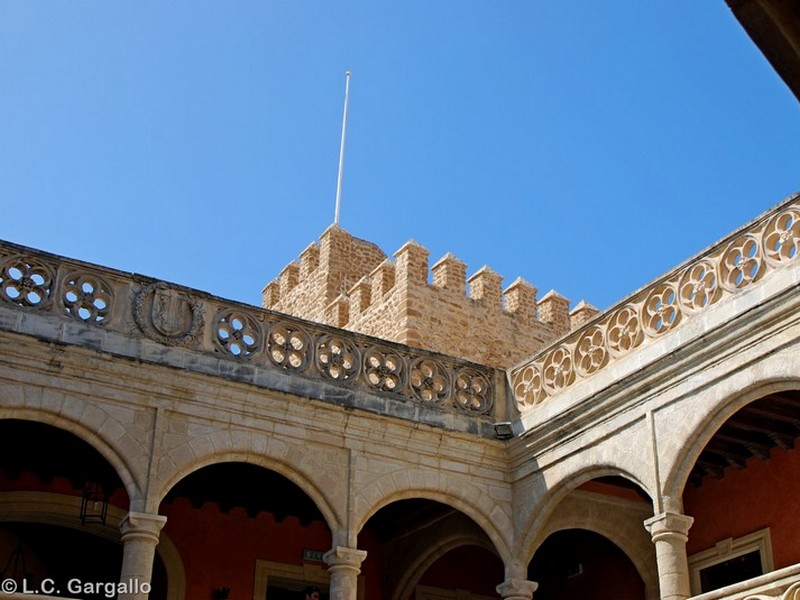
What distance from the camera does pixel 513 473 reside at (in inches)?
409

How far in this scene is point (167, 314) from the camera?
31.2 feet

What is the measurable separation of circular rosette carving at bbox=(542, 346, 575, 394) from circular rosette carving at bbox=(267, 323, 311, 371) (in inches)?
82.9

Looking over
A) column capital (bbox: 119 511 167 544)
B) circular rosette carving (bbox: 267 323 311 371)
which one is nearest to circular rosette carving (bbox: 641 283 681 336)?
circular rosette carving (bbox: 267 323 311 371)

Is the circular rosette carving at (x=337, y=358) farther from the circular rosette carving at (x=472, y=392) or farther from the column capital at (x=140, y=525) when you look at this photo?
the column capital at (x=140, y=525)

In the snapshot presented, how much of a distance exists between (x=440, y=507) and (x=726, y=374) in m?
3.95

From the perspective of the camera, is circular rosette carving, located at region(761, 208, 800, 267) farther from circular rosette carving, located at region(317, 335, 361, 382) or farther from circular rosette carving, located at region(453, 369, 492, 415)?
circular rosette carving, located at region(317, 335, 361, 382)

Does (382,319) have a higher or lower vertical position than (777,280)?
higher

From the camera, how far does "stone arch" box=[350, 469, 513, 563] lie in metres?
10.0

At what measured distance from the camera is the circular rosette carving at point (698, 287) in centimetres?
862

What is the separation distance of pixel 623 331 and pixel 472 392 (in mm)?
1805

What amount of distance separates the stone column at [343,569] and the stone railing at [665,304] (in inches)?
84.7

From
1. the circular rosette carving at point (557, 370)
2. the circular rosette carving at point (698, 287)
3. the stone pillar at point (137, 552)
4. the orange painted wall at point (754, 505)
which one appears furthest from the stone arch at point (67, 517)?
the circular rosette carving at point (698, 287)

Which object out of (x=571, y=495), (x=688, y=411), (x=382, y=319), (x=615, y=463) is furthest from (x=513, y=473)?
(x=382, y=319)

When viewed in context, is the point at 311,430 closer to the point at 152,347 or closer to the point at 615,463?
the point at 152,347
